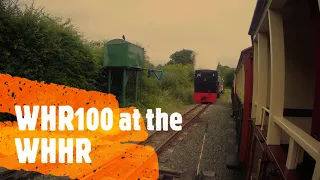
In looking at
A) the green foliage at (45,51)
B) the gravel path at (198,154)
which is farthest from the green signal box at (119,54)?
the gravel path at (198,154)

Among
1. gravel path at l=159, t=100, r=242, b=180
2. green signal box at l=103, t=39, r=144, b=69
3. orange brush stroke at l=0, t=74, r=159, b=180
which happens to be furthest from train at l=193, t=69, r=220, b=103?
gravel path at l=159, t=100, r=242, b=180

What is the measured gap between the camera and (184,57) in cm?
6750

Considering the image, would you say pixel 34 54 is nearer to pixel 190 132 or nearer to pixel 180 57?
pixel 190 132

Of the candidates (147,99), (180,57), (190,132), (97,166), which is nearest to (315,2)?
(97,166)

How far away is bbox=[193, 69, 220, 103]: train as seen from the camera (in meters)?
23.7

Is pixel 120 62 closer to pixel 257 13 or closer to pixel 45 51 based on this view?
pixel 45 51

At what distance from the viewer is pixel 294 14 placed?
3.22 meters

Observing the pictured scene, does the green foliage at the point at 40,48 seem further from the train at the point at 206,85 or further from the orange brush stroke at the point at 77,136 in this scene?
the train at the point at 206,85

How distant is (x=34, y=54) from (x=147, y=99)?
31.2 feet

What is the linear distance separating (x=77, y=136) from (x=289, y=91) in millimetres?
7601

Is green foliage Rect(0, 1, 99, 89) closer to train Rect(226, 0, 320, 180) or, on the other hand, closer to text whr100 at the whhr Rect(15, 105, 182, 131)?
text whr100 at the whhr Rect(15, 105, 182, 131)

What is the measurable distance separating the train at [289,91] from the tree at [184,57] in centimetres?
6250

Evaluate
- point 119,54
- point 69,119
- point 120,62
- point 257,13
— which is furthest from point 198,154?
point 119,54

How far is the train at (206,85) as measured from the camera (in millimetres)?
23703
